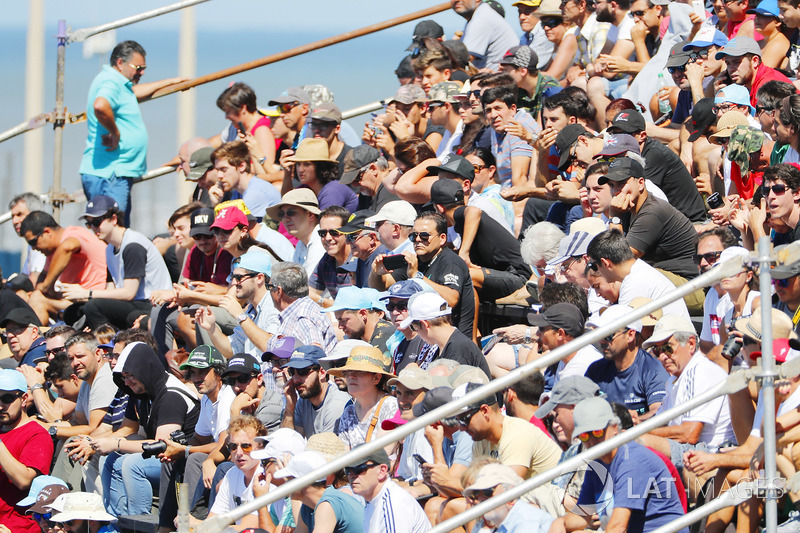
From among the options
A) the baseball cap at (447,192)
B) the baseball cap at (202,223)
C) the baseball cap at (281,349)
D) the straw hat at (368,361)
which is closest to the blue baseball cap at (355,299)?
the baseball cap at (281,349)

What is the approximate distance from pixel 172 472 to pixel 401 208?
2.42 m

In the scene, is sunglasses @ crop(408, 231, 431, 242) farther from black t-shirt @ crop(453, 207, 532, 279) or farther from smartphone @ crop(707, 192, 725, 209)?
smartphone @ crop(707, 192, 725, 209)

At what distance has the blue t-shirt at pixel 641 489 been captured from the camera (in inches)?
198

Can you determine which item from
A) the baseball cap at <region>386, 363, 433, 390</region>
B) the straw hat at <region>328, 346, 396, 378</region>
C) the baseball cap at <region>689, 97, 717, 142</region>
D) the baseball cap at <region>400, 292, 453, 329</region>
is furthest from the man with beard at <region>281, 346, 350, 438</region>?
the baseball cap at <region>689, 97, 717, 142</region>

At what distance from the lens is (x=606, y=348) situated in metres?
6.25

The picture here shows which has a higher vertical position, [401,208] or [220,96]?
[220,96]

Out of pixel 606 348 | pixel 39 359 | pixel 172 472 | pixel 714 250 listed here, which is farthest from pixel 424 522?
pixel 39 359

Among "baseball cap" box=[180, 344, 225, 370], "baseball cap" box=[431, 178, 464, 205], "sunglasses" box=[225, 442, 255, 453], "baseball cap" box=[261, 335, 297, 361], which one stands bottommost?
"sunglasses" box=[225, 442, 255, 453]

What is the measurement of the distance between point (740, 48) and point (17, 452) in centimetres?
599

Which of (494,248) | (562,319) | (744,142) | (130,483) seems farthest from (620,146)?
(130,483)

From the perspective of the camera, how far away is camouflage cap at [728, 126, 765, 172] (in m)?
7.47

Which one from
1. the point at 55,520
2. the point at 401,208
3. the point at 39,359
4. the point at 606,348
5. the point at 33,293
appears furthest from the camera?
the point at 33,293

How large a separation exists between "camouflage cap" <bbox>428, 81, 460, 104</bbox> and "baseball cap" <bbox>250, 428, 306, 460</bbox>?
502 centimetres

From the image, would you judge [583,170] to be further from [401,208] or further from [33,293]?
[33,293]
